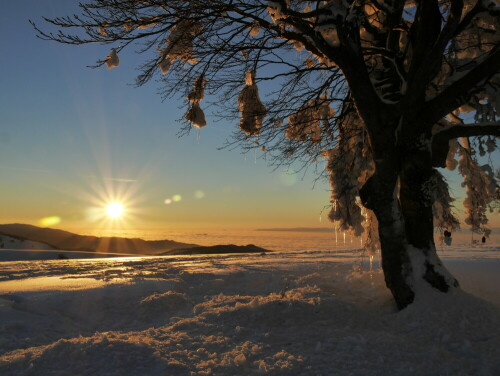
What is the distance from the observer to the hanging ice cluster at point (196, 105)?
6512 mm

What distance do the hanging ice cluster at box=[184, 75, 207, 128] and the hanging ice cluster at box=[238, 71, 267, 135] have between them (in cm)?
82

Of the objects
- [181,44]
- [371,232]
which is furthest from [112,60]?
[371,232]

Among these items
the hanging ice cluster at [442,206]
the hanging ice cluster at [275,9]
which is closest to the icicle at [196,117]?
the hanging ice cluster at [275,9]

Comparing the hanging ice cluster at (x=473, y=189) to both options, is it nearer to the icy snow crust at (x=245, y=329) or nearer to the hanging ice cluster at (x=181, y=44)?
the icy snow crust at (x=245, y=329)

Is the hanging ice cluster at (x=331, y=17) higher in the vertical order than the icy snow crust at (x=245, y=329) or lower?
higher

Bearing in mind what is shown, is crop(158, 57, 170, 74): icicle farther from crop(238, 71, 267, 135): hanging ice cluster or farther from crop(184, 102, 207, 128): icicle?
crop(238, 71, 267, 135): hanging ice cluster

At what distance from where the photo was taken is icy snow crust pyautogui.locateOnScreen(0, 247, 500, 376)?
3295mm

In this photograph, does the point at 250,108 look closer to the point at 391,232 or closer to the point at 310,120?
the point at 310,120

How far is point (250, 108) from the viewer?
23.2ft

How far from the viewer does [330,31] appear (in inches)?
200

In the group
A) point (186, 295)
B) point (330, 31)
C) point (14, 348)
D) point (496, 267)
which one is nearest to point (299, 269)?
point (186, 295)

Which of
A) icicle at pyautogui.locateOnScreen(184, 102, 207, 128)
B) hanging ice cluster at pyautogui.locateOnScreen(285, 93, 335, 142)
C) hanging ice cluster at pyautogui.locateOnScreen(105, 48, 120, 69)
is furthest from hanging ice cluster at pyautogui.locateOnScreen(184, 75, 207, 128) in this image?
hanging ice cluster at pyautogui.locateOnScreen(285, 93, 335, 142)

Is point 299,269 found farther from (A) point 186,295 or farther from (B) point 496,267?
(B) point 496,267

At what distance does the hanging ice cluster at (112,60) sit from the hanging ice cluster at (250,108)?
234 centimetres
